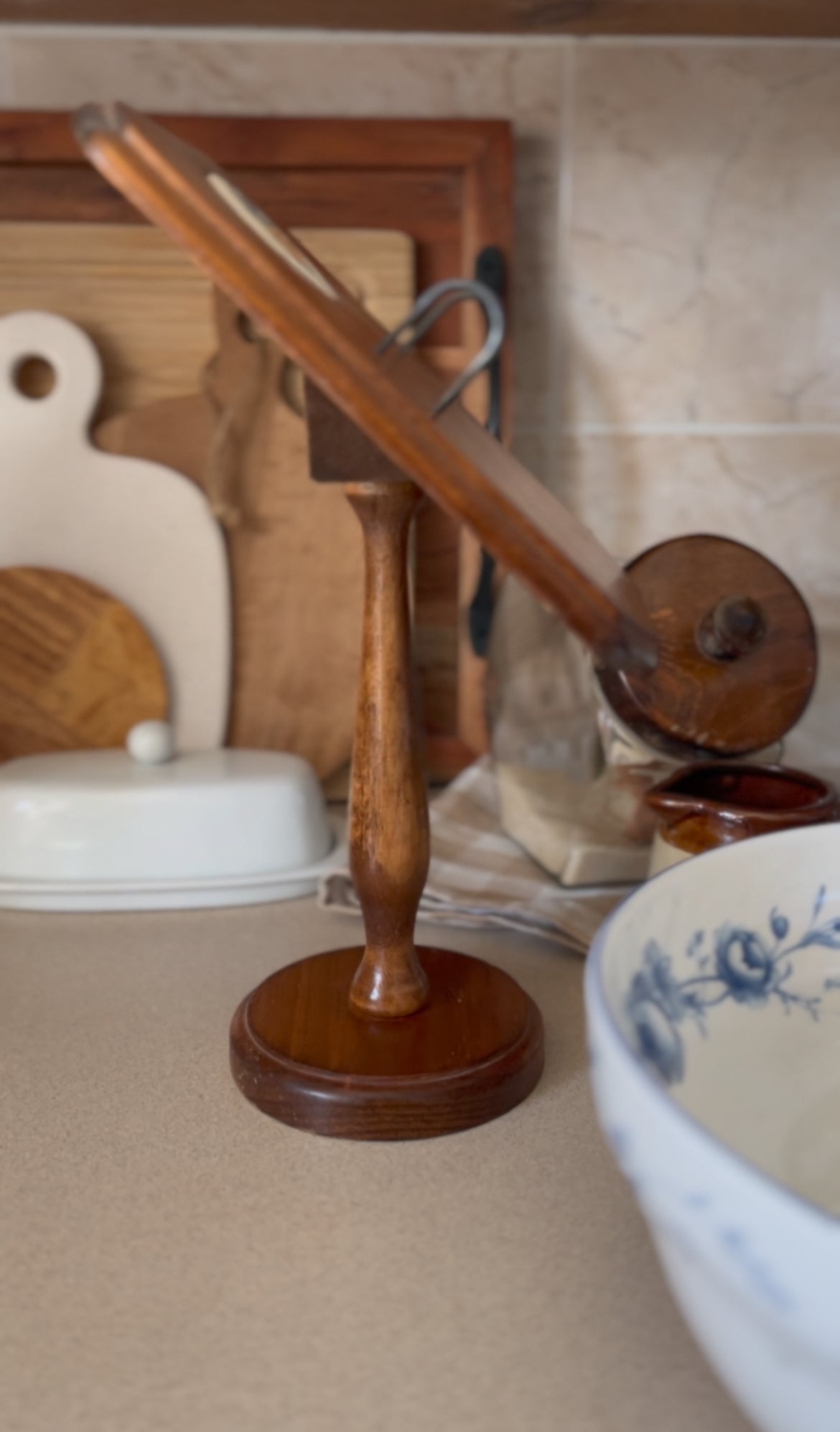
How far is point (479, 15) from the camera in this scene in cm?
75

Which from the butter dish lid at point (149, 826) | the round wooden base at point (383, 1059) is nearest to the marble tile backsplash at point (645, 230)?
the butter dish lid at point (149, 826)

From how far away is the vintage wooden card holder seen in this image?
0.36m

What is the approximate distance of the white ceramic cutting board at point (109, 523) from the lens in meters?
0.77

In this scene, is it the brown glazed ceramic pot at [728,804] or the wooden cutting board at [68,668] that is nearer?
the brown glazed ceramic pot at [728,804]

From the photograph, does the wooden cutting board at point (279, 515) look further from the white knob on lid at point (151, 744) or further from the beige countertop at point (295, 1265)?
the beige countertop at point (295, 1265)

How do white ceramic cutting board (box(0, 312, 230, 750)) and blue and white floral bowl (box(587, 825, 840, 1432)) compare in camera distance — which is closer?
blue and white floral bowl (box(587, 825, 840, 1432))

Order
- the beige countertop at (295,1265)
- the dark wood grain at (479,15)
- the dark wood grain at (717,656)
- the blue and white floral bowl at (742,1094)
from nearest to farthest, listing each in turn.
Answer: the blue and white floral bowl at (742,1094)
the beige countertop at (295,1265)
the dark wood grain at (717,656)
the dark wood grain at (479,15)

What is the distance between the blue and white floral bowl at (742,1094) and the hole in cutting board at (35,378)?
0.59m

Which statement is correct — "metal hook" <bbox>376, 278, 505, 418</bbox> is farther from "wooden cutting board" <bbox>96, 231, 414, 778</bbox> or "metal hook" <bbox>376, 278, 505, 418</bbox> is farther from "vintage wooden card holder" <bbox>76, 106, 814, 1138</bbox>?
"wooden cutting board" <bbox>96, 231, 414, 778</bbox>

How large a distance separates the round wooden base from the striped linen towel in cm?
11

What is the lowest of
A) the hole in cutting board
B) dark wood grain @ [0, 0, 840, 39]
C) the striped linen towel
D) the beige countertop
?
the beige countertop

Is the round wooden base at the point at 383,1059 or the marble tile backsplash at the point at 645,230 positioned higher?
the marble tile backsplash at the point at 645,230

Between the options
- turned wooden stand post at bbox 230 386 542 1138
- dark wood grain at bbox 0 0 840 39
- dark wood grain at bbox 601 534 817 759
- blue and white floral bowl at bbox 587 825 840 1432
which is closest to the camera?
blue and white floral bowl at bbox 587 825 840 1432

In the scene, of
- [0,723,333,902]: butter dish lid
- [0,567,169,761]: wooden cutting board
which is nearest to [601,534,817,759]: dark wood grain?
[0,723,333,902]: butter dish lid
